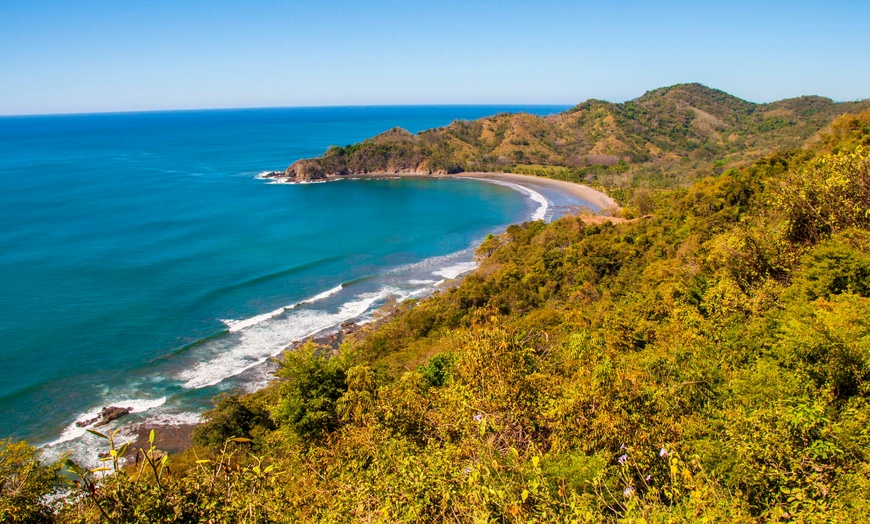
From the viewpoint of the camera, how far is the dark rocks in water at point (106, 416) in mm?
29078

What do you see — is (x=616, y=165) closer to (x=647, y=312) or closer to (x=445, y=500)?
(x=647, y=312)

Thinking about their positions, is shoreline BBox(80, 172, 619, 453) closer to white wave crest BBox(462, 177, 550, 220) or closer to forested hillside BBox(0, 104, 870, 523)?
white wave crest BBox(462, 177, 550, 220)

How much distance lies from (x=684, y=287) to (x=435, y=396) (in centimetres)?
1505

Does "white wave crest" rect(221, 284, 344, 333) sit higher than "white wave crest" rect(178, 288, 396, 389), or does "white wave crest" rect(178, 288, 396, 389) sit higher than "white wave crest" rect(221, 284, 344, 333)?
"white wave crest" rect(221, 284, 344, 333)

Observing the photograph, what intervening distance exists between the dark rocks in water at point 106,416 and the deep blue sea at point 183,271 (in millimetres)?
557

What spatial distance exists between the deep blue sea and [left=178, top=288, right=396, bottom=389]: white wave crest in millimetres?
144

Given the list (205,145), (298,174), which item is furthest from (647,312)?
(205,145)

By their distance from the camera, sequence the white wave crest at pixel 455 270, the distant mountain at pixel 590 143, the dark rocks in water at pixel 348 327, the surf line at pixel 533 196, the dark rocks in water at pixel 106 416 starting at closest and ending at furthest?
the dark rocks in water at pixel 106 416
the dark rocks in water at pixel 348 327
the white wave crest at pixel 455 270
the surf line at pixel 533 196
the distant mountain at pixel 590 143

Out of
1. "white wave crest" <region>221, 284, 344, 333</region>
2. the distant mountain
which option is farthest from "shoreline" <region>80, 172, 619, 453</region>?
"white wave crest" <region>221, 284, 344, 333</region>

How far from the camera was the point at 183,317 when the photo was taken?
139ft

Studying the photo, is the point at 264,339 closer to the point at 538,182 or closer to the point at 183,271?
the point at 183,271

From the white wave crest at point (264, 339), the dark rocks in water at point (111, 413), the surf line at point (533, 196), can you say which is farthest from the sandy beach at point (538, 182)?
the dark rocks in water at point (111, 413)

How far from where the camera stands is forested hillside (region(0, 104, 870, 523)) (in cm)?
803

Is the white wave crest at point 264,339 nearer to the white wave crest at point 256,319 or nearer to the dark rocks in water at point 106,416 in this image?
the white wave crest at point 256,319
